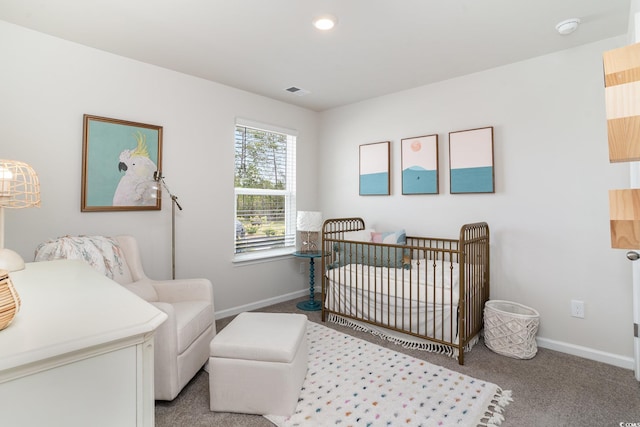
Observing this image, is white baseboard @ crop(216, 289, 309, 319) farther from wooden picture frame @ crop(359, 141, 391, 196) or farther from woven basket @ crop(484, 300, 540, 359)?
woven basket @ crop(484, 300, 540, 359)

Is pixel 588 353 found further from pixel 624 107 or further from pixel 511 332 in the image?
pixel 624 107

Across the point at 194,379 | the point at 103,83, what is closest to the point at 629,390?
the point at 194,379

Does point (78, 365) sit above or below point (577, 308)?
above

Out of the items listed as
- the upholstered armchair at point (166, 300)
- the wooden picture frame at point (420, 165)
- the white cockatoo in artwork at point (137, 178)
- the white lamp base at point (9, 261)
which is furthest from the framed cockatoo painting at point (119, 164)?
the wooden picture frame at point (420, 165)

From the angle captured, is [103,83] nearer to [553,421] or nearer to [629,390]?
[553,421]

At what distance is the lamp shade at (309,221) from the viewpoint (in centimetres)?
368

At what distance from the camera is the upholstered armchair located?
1804 mm

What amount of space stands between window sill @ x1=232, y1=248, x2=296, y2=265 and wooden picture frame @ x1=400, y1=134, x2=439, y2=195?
1.58m

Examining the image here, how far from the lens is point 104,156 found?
2.55 meters

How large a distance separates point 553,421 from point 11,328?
2.35 metres

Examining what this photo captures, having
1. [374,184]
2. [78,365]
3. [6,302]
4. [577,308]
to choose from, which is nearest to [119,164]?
[6,302]

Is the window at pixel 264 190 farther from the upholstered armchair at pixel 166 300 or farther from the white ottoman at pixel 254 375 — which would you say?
the white ottoman at pixel 254 375

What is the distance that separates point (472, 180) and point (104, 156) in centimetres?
316

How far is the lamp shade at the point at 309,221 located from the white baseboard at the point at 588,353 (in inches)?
91.3
